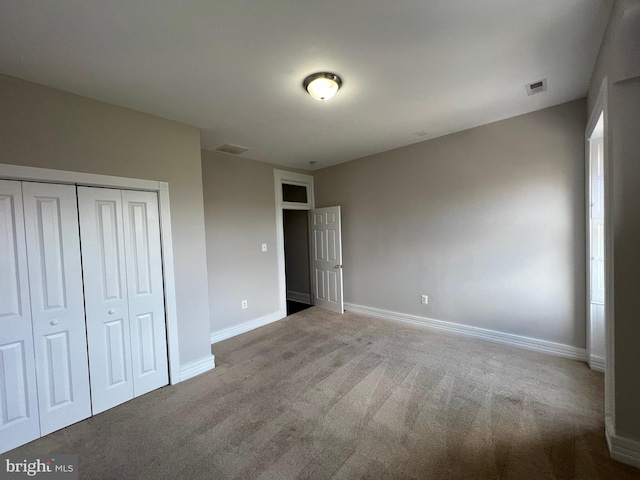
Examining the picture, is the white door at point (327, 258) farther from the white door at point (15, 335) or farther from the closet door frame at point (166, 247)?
the white door at point (15, 335)

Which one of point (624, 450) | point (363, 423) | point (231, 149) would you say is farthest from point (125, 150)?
point (624, 450)

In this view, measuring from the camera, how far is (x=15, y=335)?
1.87m

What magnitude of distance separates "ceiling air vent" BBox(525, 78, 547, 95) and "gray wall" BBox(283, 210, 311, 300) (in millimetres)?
3723

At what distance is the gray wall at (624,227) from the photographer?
1500mm

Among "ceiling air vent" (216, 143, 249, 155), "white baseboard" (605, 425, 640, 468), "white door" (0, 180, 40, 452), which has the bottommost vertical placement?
"white baseboard" (605, 425, 640, 468)

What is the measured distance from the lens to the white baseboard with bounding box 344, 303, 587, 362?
280cm

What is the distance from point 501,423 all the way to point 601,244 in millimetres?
1943

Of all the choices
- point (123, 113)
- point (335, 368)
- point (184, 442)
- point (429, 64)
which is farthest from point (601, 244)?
point (123, 113)

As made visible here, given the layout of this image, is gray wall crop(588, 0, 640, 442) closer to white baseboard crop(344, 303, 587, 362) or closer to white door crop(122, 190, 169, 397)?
white baseboard crop(344, 303, 587, 362)

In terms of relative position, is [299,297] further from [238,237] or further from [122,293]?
[122,293]

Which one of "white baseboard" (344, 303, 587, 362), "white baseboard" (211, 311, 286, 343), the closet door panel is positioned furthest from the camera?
"white baseboard" (211, 311, 286, 343)

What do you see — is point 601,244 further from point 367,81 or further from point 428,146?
point 367,81

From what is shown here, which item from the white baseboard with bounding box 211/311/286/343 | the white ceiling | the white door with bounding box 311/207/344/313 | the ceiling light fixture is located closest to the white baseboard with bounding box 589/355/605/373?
the white ceiling

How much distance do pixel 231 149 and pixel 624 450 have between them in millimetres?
4419
